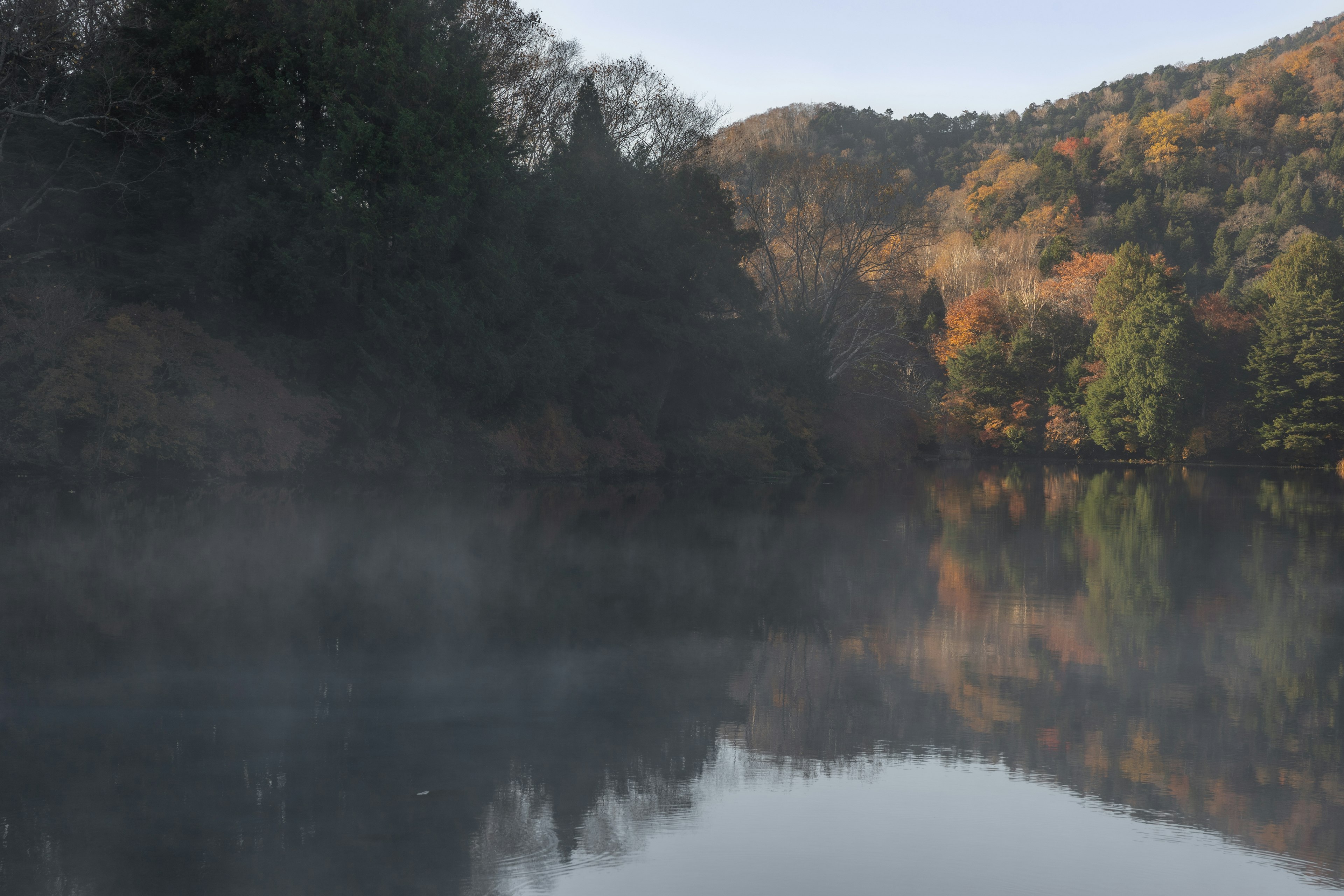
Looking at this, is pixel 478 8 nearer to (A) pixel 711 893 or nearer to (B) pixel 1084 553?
(B) pixel 1084 553

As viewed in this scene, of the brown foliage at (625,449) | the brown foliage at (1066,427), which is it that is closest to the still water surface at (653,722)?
the brown foliage at (625,449)

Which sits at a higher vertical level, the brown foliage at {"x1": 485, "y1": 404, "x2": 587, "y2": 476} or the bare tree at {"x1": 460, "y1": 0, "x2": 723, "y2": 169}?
the bare tree at {"x1": 460, "y1": 0, "x2": 723, "y2": 169}

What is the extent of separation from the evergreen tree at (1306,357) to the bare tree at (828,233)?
1796cm

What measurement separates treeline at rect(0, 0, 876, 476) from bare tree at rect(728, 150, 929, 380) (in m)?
14.0

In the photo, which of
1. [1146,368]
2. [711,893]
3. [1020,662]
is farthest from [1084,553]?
[1146,368]

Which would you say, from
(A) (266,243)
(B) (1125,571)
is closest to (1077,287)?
(A) (266,243)

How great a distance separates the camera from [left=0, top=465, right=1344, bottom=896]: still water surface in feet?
13.7

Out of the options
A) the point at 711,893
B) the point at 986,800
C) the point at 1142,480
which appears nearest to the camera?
the point at 711,893

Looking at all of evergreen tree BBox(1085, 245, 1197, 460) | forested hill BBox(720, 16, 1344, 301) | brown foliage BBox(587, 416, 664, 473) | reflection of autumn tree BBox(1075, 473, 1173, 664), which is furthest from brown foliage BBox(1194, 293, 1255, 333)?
brown foliage BBox(587, 416, 664, 473)

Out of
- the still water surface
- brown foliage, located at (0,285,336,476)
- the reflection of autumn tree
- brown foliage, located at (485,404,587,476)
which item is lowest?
the reflection of autumn tree

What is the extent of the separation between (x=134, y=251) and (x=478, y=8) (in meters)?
11.4

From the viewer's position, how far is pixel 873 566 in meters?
12.6

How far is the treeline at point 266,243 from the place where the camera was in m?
22.2

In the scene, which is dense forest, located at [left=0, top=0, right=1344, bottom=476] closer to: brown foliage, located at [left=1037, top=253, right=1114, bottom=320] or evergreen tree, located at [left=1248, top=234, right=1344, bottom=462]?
evergreen tree, located at [left=1248, top=234, right=1344, bottom=462]
